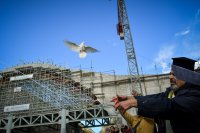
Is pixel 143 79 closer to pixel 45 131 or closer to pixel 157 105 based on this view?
pixel 45 131

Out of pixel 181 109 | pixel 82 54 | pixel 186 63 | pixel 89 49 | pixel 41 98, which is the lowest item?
pixel 181 109

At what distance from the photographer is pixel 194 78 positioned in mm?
1916

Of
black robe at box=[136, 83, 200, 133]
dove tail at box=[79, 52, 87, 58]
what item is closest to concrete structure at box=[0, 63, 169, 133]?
dove tail at box=[79, 52, 87, 58]

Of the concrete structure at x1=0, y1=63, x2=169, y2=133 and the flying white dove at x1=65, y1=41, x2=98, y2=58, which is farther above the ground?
the flying white dove at x1=65, y1=41, x2=98, y2=58

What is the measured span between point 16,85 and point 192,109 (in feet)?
66.8

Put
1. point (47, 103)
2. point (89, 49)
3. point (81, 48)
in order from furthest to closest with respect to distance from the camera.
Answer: point (89, 49), point (81, 48), point (47, 103)

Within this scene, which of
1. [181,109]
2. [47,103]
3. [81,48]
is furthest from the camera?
[81,48]

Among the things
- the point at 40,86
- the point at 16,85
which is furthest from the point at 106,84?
the point at 16,85

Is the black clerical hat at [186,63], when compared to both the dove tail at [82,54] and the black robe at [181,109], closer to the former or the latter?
the black robe at [181,109]

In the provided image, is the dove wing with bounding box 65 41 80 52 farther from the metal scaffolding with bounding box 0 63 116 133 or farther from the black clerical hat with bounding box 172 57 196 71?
the black clerical hat with bounding box 172 57 196 71

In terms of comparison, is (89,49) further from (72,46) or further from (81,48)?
(72,46)

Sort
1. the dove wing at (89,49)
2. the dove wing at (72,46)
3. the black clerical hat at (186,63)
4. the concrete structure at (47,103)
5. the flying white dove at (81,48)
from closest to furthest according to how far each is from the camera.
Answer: the black clerical hat at (186,63), the concrete structure at (47,103), the dove wing at (72,46), the flying white dove at (81,48), the dove wing at (89,49)

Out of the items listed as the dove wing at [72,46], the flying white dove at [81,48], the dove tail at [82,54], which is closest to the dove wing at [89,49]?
the flying white dove at [81,48]

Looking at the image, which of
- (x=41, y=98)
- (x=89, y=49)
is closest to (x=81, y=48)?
(x=89, y=49)
